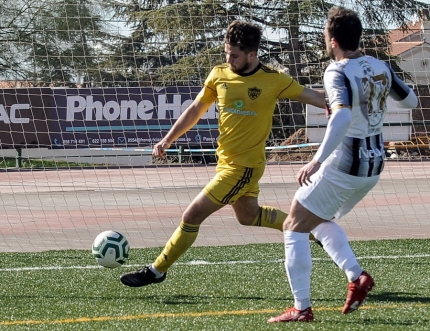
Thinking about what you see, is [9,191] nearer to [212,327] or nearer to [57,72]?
[57,72]

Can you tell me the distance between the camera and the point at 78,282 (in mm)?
6879

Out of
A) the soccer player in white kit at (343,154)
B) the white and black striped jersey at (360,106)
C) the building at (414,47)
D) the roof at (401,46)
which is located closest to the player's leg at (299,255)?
the soccer player in white kit at (343,154)

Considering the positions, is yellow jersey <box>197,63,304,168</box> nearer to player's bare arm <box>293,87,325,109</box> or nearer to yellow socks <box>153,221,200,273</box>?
player's bare arm <box>293,87,325,109</box>

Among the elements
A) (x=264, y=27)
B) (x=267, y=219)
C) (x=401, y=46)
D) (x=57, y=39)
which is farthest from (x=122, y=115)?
(x=267, y=219)

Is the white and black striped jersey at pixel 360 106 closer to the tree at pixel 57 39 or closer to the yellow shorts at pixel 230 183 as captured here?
the yellow shorts at pixel 230 183

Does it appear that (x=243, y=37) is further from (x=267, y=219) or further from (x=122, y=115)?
(x=122, y=115)

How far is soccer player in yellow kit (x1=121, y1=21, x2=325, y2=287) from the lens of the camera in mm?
5852

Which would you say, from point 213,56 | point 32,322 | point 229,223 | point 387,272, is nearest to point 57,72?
point 213,56

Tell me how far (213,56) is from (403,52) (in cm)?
365

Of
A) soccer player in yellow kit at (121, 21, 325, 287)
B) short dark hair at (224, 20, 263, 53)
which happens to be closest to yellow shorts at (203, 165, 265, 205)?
soccer player in yellow kit at (121, 21, 325, 287)

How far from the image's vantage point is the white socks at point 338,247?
4949 millimetres

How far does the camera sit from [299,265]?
4.83 meters

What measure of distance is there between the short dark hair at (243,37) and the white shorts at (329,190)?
1.38 meters

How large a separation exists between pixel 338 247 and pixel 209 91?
1725mm
